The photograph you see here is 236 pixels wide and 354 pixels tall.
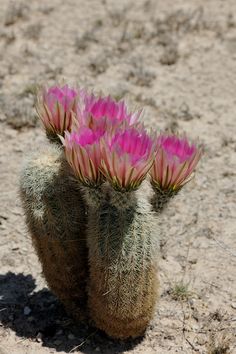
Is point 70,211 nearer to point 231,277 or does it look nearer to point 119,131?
point 119,131

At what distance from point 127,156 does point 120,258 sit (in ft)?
1.70

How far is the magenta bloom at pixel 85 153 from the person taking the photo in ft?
8.06

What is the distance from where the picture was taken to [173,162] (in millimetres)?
2590

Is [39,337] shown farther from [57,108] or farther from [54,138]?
[57,108]

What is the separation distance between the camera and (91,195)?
103 inches

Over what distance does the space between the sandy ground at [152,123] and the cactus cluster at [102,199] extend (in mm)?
330

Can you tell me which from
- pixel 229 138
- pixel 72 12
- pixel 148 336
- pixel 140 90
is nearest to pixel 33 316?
pixel 148 336

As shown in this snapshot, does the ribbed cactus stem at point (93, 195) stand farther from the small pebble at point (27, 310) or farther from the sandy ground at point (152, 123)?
the small pebble at point (27, 310)

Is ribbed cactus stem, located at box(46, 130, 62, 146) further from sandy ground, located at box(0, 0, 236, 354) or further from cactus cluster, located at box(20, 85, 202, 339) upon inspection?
sandy ground, located at box(0, 0, 236, 354)

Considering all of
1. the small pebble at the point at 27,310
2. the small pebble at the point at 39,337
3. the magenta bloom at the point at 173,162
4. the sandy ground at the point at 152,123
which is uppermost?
the magenta bloom at the point at 173,162

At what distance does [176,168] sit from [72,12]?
14.8 ft

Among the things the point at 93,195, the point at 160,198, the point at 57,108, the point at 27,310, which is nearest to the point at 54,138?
the point at 57,108

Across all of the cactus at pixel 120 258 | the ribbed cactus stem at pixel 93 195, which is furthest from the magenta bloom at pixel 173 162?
the ribbed cactus stem at pixel 93 195

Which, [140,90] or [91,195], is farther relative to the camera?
[140,90]
